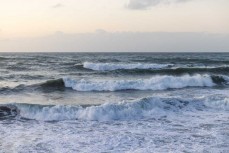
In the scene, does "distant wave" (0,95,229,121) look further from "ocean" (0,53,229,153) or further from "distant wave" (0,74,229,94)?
"distant wave" (0,74,229,94)

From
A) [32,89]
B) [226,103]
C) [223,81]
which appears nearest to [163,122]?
[226,103]

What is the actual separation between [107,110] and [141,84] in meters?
8.52

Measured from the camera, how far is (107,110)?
11.8 m

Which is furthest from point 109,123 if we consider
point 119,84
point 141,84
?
point 141,84

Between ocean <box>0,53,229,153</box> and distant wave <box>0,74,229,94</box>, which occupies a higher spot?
distant wave <box>0,74,229,94</box>

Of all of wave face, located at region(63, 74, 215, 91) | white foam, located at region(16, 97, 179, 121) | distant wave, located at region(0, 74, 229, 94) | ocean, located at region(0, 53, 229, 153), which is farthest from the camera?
wave face, located at region(63, 74, 215, 91)

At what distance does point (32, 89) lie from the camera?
18078 millimetres

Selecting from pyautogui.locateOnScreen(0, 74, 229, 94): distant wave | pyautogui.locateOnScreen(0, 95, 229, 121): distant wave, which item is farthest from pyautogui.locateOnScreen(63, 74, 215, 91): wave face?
pyautogui.locateOnScreen(0, 95, 229, 121): distant wave

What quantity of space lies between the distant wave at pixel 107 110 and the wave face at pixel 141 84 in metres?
6.18

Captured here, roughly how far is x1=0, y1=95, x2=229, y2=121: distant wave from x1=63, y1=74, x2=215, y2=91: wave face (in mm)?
6181

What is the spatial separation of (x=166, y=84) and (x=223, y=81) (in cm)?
495

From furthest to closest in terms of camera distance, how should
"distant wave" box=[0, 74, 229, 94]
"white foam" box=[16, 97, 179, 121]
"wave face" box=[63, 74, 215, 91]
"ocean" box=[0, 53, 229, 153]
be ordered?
1. "wave face" box=[63, 74, 215, 91]
2. "distant wave" box=[0, 74, 229, 94]
3. "white foam" box=[16, 97, 179, 121]
4. "ocean" box=[0, 53, 229, 153]

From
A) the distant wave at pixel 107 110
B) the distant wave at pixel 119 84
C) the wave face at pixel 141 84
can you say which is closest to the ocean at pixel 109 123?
the distant wave at pixel 107 110

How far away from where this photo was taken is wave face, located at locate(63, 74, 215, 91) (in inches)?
749
